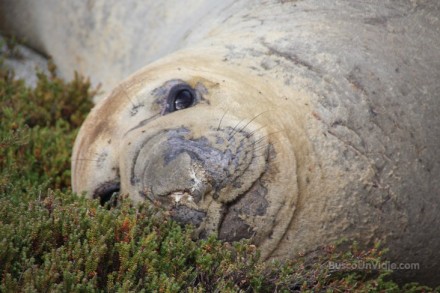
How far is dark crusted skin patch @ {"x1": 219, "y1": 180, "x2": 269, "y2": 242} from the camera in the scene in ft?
11.3

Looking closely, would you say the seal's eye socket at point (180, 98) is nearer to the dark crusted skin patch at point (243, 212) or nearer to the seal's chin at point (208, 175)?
the seal's chin at point (208, 175)

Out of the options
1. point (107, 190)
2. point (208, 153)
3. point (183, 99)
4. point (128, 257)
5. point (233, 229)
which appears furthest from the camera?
point (107, 190)

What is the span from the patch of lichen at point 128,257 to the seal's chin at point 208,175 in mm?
94

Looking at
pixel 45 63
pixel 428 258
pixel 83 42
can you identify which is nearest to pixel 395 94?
pixel 428 258

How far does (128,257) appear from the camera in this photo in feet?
10.7

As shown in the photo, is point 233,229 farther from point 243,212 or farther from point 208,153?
point 208,153

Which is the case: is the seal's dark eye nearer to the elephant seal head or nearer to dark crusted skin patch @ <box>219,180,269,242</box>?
the elephant seal head

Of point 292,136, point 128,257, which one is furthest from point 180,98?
point 128,257

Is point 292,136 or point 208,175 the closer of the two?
point 208,175

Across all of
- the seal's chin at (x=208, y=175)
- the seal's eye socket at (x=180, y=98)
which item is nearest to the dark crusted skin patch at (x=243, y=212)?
the seal's chin at (x=208, y=175)

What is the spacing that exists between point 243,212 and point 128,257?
58cm

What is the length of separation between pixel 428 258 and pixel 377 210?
0.52m

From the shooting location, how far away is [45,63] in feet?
22.6

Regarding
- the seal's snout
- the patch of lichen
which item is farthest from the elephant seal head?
the patch of lichen
